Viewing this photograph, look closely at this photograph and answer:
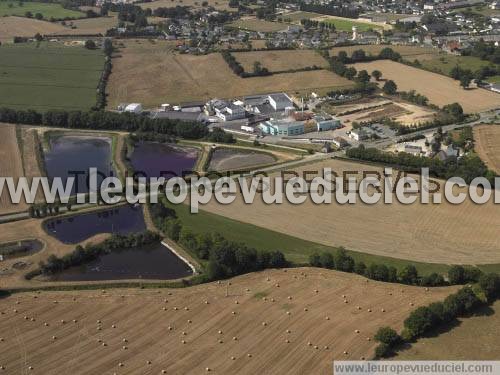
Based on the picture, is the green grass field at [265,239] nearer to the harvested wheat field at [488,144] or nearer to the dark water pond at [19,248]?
the dark water pond at [19,248]

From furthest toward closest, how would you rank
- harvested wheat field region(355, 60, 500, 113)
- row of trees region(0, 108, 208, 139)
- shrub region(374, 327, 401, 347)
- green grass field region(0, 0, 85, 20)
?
1. green grass field region(0, 0, 85, 20)
2. harvested wheat field region(355, 60, 500, 113)
3. row of trees region(0, 108, 208, 139)
4. shrub region(374, 327, 401, 347)

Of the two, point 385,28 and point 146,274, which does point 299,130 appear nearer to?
point 146,274

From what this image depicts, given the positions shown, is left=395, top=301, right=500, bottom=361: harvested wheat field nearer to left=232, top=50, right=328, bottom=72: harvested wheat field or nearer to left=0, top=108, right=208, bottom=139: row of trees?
left=0, top=108, right=208, bottom=139: row of trees

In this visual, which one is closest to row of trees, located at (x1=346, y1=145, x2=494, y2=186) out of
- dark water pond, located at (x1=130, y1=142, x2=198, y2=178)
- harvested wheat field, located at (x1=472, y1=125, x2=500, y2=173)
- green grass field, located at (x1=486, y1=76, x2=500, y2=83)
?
harvested wheat field, located at (x1=472, y1=125, x2=500, y2=173)

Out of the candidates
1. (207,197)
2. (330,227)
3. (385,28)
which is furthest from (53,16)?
(330,227)

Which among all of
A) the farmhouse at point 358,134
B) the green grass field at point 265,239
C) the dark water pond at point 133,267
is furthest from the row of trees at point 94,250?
the farmhouse at point 358,134
